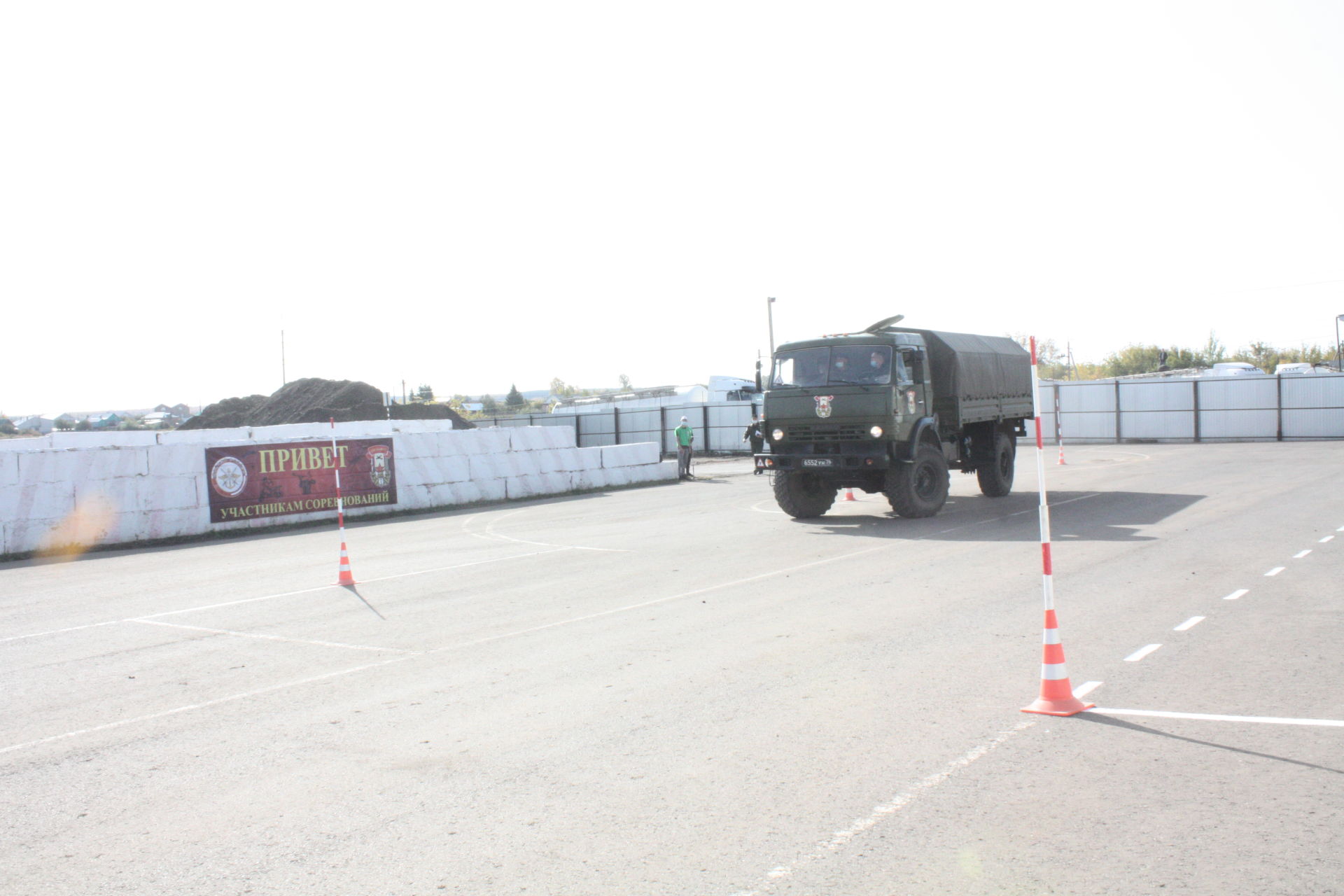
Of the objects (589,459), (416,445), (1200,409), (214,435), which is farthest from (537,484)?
(1200,409)

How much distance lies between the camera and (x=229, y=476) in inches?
784

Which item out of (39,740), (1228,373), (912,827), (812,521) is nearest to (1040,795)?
(912,827)

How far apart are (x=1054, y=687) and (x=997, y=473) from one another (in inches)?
563

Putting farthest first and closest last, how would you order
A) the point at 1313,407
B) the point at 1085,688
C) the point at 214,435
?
the point at 1313,407 → the point at 214,435 → the point at 1085,688

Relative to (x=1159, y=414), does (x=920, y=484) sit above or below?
A: below

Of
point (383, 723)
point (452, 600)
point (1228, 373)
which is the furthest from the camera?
point (1228, 373)

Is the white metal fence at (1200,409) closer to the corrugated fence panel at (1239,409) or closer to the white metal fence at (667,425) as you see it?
the corrugated fence panel at (1239,409)

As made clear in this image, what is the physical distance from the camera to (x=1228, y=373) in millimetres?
48312

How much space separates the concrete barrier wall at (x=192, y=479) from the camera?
17.4 m

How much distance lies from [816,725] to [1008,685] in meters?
1.53

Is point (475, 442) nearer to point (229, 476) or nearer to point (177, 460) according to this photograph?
point (229, 476)

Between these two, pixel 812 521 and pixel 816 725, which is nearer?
pixel 816 725

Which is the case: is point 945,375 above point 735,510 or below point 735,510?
above

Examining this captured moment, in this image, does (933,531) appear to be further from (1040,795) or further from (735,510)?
(1040,795)
